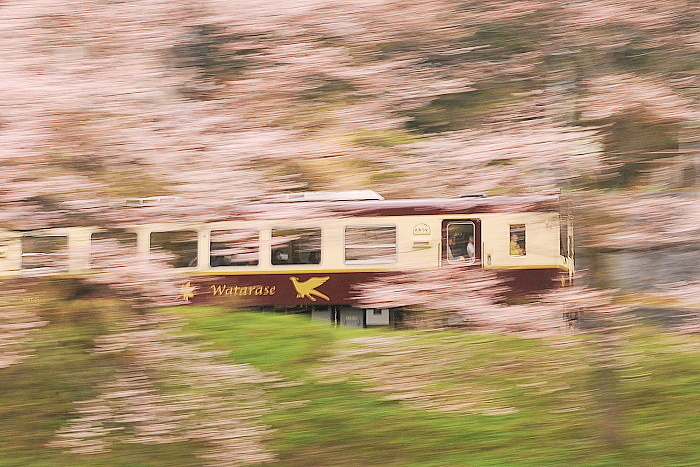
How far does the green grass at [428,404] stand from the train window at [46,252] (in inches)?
9.1

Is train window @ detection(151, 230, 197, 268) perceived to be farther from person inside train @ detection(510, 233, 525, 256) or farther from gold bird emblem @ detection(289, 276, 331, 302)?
person inside train @ detection(510, 233, 525, 256)

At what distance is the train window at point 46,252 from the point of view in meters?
4.34

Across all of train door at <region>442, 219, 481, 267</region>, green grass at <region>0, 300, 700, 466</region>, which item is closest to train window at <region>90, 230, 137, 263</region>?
green grass at <region>0, 300, 700, 466</region>

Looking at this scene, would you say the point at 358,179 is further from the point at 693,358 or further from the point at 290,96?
the point at 693,358

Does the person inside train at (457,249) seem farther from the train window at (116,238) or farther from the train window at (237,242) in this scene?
the train window at (116,238)

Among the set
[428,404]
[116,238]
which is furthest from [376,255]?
[116,238]

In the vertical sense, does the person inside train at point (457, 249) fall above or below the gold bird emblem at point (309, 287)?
above

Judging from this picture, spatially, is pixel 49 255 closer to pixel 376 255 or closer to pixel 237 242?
pixel 237 242

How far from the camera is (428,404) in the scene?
21.1 ft

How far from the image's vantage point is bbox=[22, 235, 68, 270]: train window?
14.2 ft

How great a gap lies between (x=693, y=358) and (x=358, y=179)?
548 centimetres

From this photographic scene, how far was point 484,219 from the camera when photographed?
1288 cm

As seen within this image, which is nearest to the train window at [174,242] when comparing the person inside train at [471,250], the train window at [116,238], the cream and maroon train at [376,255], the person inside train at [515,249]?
the train window at [116,238]

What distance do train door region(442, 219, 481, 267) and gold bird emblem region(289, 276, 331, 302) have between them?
200 cm
